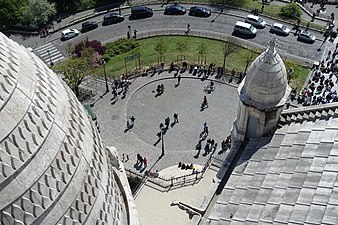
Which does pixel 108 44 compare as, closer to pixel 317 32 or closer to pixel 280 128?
pixel 317 32

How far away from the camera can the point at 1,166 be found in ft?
55.6

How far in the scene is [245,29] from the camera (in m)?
73.9

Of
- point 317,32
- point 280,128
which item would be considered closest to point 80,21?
point 317,32

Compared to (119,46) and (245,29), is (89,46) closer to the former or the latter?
(119,46)

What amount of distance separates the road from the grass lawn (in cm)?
339

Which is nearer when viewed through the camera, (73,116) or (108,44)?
(73,116)

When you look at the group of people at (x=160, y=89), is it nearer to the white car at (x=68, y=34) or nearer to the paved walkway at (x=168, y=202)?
the paved walkway at (x=168, y=202)

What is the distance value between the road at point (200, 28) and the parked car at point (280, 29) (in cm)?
70

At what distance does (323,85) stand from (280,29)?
15765 mm

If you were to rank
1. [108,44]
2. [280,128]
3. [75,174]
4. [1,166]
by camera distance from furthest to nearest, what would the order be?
[108,44] < [280,128] < [75,174] < [1,166]

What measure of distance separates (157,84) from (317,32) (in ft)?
91.9

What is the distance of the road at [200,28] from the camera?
70.9 meters

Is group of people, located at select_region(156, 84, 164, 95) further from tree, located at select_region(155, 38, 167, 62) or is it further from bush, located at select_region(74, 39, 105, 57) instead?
bush, located at select_region(74, 39, 105, 57)

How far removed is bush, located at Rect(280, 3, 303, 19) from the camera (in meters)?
78.4
